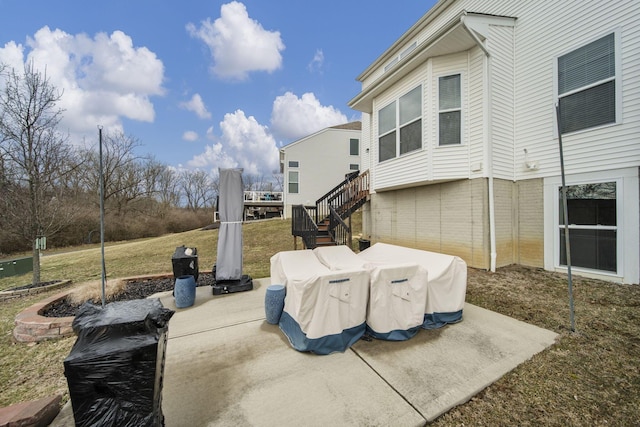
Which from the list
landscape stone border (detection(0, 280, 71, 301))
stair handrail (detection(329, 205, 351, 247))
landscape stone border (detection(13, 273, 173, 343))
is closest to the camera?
landscape stone border (detection(13, 273, 173, 343))

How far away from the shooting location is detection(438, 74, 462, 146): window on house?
21.4 ft

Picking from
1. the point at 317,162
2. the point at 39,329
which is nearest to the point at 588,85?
the point at 39,329

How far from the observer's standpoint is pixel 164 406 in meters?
2.18

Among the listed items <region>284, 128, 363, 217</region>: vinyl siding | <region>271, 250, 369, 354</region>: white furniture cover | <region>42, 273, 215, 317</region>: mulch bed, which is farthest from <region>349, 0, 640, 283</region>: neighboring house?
<region>284, 128, 363, 217</region>: vinyl siding

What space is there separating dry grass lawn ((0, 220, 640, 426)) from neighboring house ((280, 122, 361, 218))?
586 inches

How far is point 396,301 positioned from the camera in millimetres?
3209

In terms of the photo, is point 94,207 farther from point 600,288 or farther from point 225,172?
point 600,288

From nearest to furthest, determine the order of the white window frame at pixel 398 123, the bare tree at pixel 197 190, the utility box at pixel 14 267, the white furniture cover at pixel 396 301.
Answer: the white furniture cover at pixel 396 301
the white window frame at pixel 398 123
the utility box at pixel 14 267
the bare tree at pixel 197 190

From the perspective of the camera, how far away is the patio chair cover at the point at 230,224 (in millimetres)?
5047

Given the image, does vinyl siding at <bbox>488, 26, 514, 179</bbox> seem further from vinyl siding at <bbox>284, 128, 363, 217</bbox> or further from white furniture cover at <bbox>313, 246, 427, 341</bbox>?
vinyl siding at <bbox>284, 128, 363, 217</bbox>

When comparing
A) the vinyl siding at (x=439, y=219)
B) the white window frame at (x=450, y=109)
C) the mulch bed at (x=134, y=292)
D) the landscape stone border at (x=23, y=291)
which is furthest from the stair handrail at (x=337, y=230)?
the landscape stone border at (x=23, y=291)

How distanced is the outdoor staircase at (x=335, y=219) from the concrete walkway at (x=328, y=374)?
446 cm

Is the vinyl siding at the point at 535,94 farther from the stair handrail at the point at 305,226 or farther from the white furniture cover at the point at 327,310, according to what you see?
the white furniture cover at the point at 327,310

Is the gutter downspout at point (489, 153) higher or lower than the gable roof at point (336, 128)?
lower
